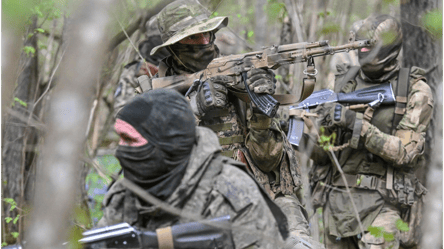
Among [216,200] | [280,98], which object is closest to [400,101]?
[280,98]

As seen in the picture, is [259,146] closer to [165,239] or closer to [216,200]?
[216,200]

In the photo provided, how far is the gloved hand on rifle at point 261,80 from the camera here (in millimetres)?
4461

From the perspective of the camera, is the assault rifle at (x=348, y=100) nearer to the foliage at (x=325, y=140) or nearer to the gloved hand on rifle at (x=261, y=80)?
the foliage at (x=325, y=140)

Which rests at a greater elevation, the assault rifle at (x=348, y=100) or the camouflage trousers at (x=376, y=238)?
the assault rifle at (x=348, y=100)

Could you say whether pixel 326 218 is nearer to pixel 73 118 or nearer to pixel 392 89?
pixel 392 89

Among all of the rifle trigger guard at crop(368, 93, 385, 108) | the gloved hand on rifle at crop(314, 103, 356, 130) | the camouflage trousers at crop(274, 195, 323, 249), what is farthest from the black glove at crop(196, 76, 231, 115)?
the rifle trigger guard at crop(368, 93, 385, 108)

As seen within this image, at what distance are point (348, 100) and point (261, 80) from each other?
5.20ft

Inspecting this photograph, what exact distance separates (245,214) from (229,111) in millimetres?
1996

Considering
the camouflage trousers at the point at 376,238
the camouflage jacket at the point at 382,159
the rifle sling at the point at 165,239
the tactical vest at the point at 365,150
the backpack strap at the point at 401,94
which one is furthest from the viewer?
the tactical vest at the point at 365,150

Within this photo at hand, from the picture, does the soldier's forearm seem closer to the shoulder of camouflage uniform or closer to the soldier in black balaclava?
the shoulder of camouflage uniform

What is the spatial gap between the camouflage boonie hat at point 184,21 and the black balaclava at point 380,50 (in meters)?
1.50

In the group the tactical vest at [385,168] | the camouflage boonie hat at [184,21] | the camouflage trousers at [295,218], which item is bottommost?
the camouflage trousers at [295,218]

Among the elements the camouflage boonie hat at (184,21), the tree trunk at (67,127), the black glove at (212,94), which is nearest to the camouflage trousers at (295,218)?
the black glove at (212,94)

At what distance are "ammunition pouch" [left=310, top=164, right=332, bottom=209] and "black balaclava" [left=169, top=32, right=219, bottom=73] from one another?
1798 mm
